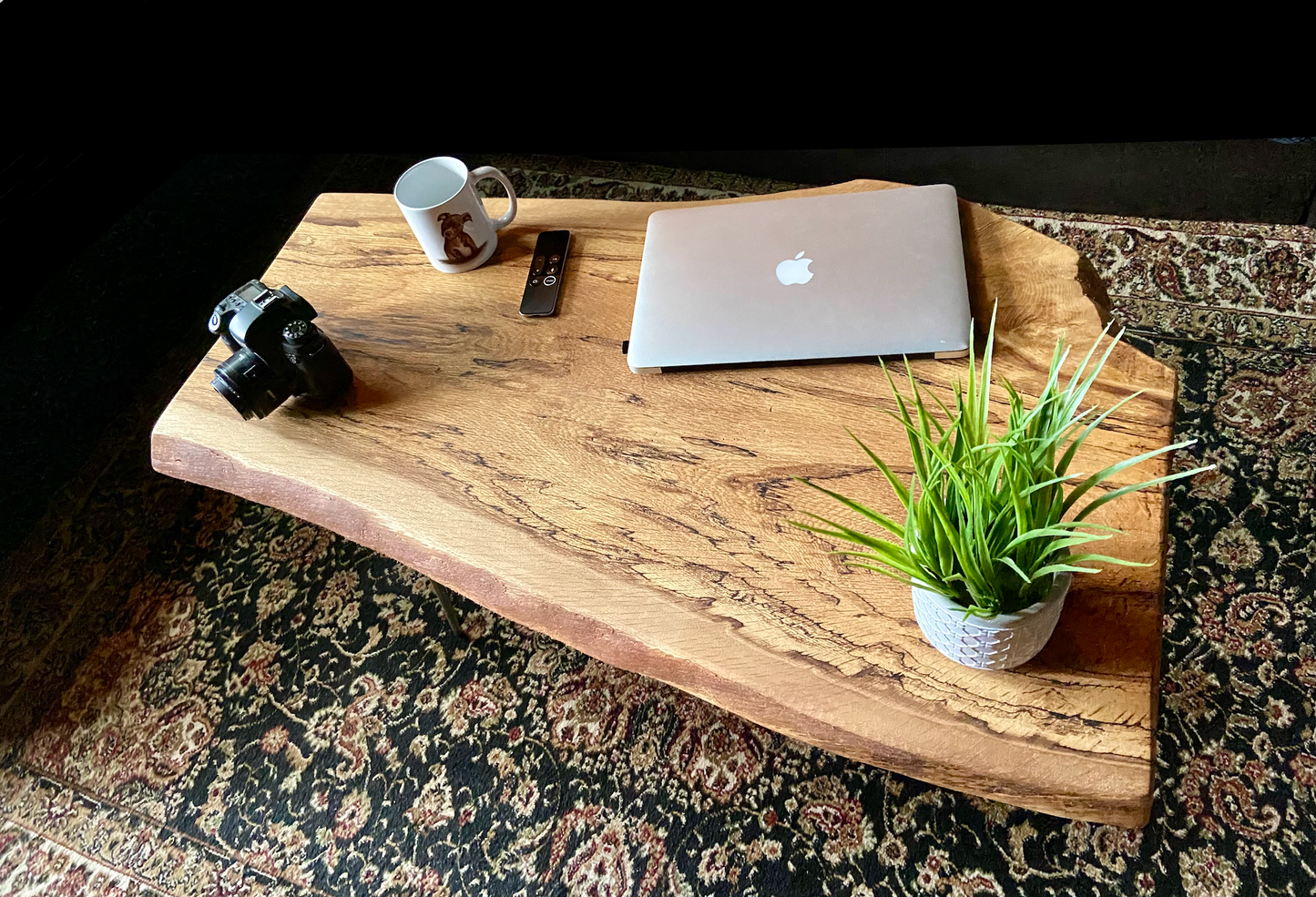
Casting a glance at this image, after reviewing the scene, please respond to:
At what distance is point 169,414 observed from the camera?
3.52ft

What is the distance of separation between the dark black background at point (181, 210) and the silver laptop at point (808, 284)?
3.18 ft

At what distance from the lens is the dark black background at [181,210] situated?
176 cm

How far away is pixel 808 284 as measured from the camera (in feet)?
3.22

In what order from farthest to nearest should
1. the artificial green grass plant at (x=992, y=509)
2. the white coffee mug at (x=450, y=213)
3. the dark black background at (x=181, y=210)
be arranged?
the dark black background at (x=181, y=210) < the white coffee mug at (x=450, y=213) < the artificial green grass plant at (x=992, y=509)

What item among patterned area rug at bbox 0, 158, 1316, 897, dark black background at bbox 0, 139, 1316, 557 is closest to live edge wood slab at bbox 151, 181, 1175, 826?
patterned area rug at bbox 0, 158, 1316, 897

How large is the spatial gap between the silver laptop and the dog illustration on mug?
0.22m

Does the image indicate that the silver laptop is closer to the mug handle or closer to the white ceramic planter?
the mug handle

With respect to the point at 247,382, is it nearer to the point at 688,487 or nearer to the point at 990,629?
the point at 688,487

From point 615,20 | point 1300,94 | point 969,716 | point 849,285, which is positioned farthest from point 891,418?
point 1300,94

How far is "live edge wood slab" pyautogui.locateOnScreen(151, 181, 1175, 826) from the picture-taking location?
2.38 feet

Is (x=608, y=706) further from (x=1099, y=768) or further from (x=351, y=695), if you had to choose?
(x=1099, y=768)

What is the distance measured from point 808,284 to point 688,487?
266 millimetres

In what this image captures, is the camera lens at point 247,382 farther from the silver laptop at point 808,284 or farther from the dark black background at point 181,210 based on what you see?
the dark black background at point 181,210

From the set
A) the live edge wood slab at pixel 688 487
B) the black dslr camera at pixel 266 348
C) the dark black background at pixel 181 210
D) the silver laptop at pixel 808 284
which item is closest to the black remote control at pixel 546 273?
the live edge wood slab at pixel 688 487
